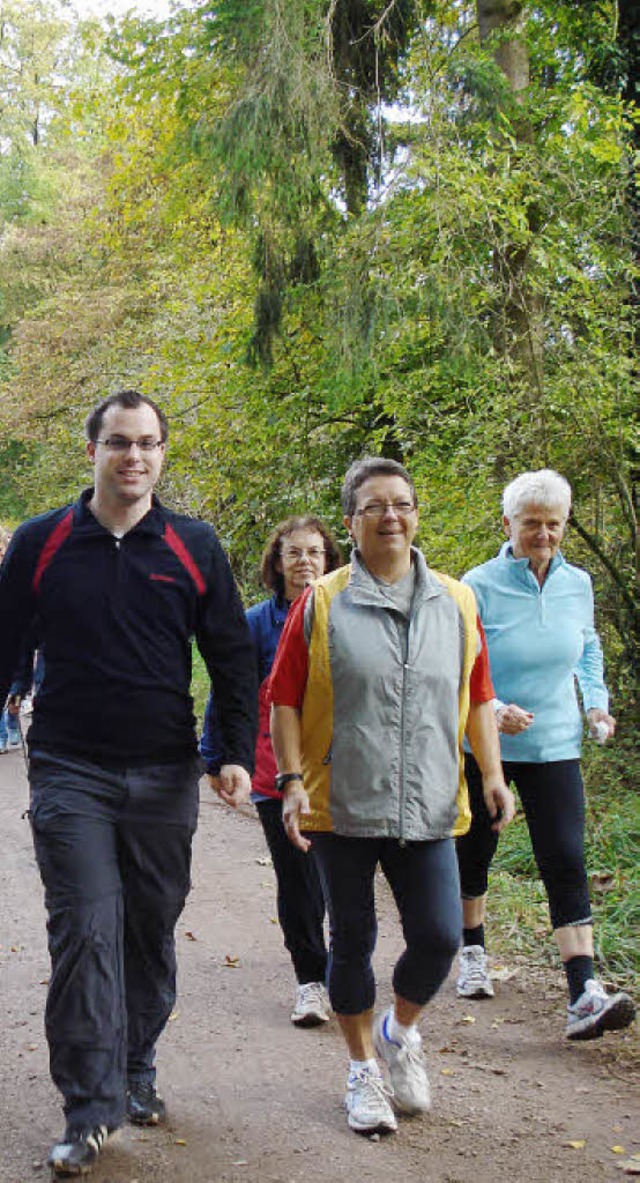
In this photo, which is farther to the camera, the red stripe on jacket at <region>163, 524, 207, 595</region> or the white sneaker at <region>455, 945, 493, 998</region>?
the white sneaker at <region>455, 945, 493, 998</region>

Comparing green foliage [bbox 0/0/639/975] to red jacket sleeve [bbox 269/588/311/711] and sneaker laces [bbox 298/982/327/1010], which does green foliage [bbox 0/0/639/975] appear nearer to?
sneaker laces [bbox 298/982/327/1010]

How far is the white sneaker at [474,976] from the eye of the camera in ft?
18.1

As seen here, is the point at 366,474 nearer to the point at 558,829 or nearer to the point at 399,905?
the point at 399,905

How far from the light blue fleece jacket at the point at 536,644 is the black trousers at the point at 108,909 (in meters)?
1.60

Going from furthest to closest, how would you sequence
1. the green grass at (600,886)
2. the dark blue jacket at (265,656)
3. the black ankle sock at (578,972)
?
the green grass at (600,886)
the dark blue jacket at (265,656)
the black ankle sock at (578,972)

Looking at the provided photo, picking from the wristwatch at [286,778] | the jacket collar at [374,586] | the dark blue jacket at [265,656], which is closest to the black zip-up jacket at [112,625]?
the wristwatch at [286,778]

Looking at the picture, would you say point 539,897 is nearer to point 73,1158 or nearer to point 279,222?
point 73,1158

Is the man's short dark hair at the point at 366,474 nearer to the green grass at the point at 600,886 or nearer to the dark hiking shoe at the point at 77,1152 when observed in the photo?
the dark hiking shoe at the point at 77,1152

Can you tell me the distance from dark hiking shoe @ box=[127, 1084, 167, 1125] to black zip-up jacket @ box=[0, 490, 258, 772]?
1.08 metres

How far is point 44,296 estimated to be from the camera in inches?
1332

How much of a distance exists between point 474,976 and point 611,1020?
3.04ft

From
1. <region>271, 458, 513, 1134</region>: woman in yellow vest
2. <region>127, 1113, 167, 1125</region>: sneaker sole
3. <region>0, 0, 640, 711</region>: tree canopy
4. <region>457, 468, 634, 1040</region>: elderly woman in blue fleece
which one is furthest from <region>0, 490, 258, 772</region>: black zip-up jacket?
<region>0, 0, 640, 711</region>: tree canopy

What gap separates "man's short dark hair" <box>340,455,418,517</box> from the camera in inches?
164

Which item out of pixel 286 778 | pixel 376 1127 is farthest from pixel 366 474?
pixel 376 1127
